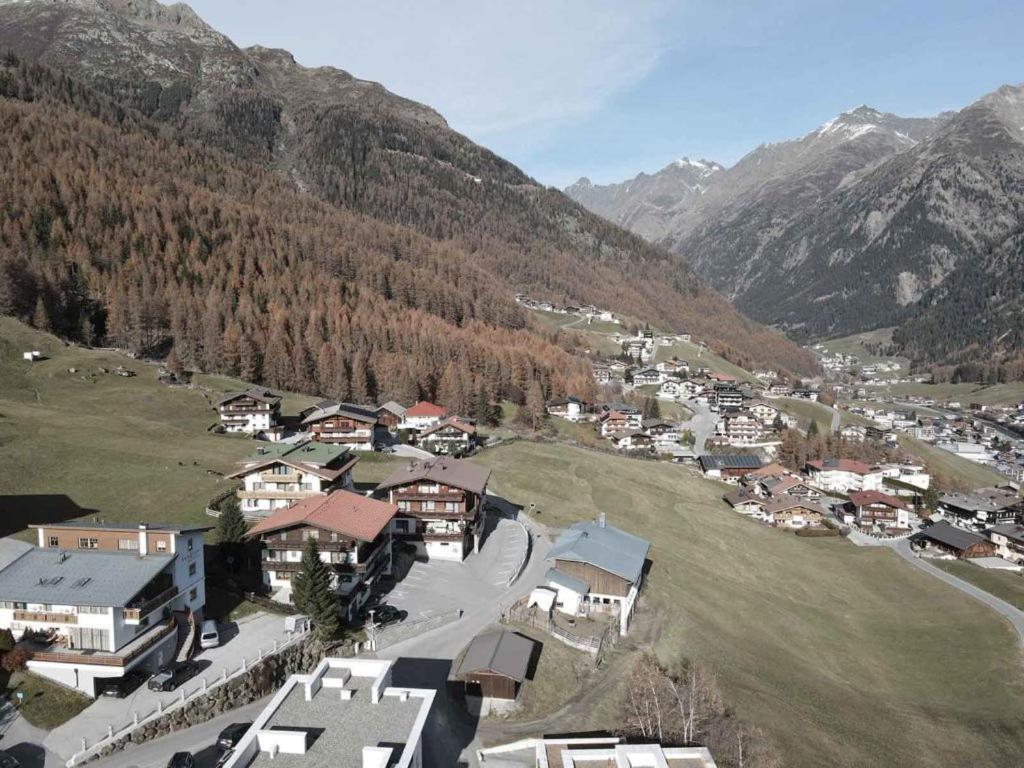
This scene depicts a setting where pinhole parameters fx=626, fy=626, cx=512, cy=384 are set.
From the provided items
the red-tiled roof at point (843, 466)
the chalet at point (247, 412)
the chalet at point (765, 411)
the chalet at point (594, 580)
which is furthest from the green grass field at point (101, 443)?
the chalet at point (765, 411)

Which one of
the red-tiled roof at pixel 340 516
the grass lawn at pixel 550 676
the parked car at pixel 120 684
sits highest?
the red-tiled roof at pixel 340 516

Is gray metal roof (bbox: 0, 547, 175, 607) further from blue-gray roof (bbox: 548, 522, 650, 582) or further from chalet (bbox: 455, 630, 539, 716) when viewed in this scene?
blue-gray roof (bbox: 548, 522, 650, 582)

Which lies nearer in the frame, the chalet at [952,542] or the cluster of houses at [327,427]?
the cluster of houses at [327,427]

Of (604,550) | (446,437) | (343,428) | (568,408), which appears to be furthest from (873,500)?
(343,428)

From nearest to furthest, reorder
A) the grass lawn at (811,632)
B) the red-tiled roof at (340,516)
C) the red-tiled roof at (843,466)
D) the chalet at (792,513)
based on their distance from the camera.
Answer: the grass lawn at (811,632) < the red-tiled roof at (340,516) < the chalet at (792,513) < the red-tiled roof at (843,466)

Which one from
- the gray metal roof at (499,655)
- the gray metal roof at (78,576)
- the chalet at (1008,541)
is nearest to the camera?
the gray metal roof at (78,576)

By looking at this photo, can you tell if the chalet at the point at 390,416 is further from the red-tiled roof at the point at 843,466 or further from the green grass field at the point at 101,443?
the red-tiled roof at the point at 843,466

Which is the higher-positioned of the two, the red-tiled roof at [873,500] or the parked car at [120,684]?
the parked car at [120,684]
